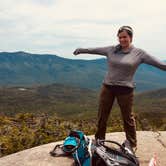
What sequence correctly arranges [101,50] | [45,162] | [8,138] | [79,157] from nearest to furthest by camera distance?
[79,157] → [45,162] → [101,50] → [8,138]

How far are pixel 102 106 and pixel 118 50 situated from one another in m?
1.21

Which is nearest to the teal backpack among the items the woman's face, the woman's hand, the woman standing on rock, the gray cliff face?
the gray cliff face

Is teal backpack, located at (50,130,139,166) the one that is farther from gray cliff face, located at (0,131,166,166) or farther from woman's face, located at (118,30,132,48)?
woman's face, located at (118,30,132,48)

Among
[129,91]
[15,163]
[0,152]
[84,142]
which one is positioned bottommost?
[0,152]

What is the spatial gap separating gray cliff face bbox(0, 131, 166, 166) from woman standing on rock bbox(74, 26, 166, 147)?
2.08 feet

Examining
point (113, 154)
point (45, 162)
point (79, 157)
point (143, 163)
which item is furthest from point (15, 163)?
point (143, 163)

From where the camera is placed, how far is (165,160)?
770cm

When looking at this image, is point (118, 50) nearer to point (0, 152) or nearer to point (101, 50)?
point (101, 50)

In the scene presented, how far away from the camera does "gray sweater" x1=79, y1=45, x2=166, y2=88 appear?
727 centimetres

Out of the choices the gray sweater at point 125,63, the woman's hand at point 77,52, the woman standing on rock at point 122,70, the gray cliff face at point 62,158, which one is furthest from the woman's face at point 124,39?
the gray cliff face at point 62,158

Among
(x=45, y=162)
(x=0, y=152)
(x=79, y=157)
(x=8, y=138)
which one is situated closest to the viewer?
(x=79, y=157)

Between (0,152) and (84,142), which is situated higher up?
(84,142)

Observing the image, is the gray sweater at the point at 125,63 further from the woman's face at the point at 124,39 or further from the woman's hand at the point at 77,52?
the woman's hand at the point at 77,52

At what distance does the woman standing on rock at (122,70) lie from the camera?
726 cm
